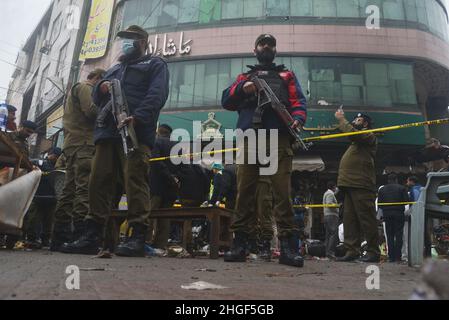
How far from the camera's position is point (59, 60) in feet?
90.4

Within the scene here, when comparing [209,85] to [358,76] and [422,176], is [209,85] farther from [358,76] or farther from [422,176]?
[422,176]

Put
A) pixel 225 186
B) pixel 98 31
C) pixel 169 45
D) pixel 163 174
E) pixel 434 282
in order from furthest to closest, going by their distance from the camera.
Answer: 1. pixel 98 31
2. pixel 169 45
3. pixel 225 186
4. pixel 163 174
5. pixel 434 282

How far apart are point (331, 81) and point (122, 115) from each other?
1416 cm

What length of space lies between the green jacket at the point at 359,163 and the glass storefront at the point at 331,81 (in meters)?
10.9

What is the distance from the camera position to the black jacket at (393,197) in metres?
7.13

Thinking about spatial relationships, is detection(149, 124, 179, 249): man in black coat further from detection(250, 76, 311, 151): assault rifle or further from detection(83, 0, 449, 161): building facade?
detection(83, 0, 449, 161): building facade

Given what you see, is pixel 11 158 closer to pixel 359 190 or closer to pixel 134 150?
pixel 134 150

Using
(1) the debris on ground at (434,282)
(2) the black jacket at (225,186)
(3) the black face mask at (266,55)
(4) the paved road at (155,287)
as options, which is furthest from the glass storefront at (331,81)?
(1) the debris on ground at (434,282)

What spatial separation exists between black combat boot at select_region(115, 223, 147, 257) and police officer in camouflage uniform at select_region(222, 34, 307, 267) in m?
0.80

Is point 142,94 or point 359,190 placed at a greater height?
point 142,94

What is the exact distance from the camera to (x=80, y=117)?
5.02 m

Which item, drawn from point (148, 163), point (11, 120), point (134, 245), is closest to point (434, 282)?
point (134, 245)

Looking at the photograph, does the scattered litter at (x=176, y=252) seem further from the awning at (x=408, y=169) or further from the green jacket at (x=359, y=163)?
the awning at (x=408, y=169)
